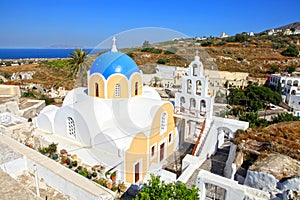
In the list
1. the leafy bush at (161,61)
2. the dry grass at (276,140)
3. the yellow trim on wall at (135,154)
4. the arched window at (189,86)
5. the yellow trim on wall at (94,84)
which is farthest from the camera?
the leafy bush at (161,61)

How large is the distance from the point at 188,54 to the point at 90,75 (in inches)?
209

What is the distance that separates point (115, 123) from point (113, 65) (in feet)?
9.60

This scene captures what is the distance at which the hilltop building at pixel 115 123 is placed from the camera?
8883 mm

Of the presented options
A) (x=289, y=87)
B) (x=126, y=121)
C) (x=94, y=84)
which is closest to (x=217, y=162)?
(x=126, y=121)

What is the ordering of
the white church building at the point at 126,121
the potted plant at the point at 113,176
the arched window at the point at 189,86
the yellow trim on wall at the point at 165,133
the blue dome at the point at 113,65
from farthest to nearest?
the arched window at the point at 189,86 < the blue dome at the point at 113,65 < the yellow trim on wall at the point at 165,133 < the potted plant at the point at 113,176 < the white church building at the point at 126,121

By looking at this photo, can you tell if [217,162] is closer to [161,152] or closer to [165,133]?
[161,152]

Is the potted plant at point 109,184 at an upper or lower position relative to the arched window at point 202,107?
lower

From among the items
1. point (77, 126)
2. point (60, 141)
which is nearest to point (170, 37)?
point (77, 126)

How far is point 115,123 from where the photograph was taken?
944cm

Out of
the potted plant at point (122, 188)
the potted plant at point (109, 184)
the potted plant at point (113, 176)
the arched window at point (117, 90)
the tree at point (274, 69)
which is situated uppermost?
the tree at point (274, 69)

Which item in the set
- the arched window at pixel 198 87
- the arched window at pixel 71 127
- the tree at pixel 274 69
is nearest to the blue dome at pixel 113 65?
the arched window at pixel 71 127

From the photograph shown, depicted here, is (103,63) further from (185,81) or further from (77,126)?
(185,81)

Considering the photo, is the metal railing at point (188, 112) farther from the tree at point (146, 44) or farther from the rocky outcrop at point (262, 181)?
the rocky outcrop at point (262, 181)

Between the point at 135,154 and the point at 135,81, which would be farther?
the point at 135,81
